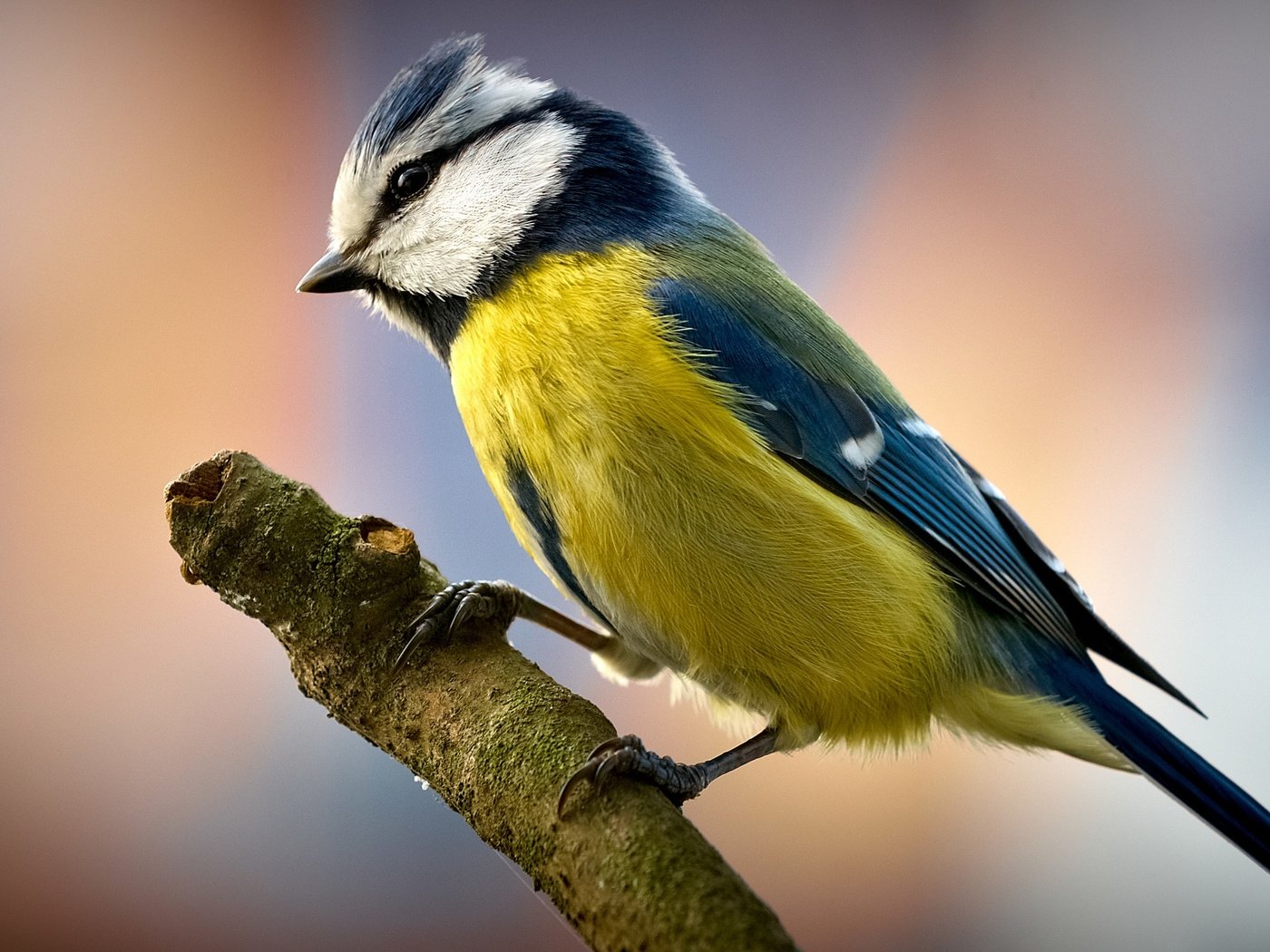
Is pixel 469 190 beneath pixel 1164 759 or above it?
above

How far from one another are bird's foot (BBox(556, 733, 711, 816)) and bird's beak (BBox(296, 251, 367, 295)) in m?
0.42

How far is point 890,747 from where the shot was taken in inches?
26.7

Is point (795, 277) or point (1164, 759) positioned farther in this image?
point (795, 277)

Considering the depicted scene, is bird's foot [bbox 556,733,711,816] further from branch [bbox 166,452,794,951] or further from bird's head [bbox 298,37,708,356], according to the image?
bird's head [bbox 298,37,708,356]

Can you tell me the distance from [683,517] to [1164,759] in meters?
0.39

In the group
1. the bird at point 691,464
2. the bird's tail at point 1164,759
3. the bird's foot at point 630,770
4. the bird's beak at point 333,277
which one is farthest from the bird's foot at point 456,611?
the bird's tail at point 1164,759

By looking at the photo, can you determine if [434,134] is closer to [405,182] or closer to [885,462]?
[405,182]

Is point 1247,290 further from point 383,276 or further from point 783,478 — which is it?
point 383,276

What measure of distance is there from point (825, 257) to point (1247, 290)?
444 mm

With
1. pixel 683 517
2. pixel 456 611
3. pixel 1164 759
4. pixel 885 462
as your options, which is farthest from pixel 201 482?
pixel 1164 759

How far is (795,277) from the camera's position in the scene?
3.42 ft

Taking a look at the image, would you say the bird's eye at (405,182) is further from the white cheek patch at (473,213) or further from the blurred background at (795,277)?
the blurred background at (795,277)

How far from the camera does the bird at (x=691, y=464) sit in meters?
0.58

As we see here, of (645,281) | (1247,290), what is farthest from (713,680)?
(1247,290)
